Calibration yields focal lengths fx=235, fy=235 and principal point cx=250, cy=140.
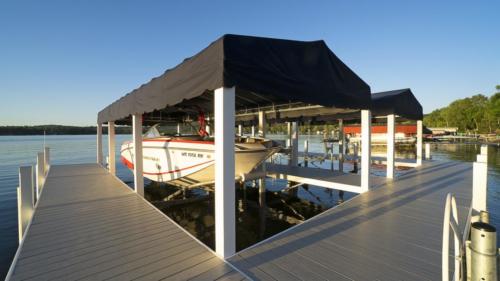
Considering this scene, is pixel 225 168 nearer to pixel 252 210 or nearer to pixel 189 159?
pixel 189 159

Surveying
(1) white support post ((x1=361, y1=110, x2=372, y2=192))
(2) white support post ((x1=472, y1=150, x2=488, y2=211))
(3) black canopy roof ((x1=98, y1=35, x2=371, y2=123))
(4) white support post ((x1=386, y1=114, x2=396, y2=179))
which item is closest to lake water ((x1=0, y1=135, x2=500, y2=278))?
(4) white support post ((x1=386, y1=114, x2=396, y2=179))

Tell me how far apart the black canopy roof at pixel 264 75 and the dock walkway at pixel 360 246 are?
1.95 metres

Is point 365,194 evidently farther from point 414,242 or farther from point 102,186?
point 102,186

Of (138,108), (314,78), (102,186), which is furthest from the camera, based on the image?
(102,186)

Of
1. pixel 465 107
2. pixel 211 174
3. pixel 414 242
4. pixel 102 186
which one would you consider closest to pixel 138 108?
pixel 211 174

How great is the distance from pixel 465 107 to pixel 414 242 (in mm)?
79888

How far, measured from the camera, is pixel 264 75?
9.78 feet

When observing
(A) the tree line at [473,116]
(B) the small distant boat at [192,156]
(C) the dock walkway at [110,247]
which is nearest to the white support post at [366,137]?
(B) the small distant boat at [192,156]

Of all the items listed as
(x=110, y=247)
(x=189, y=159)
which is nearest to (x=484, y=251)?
(x=110, y=247)

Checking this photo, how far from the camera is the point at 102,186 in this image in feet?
22.0

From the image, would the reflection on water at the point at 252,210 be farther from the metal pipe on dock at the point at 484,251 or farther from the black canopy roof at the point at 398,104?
the metal pipe on dock at the point at 484,251

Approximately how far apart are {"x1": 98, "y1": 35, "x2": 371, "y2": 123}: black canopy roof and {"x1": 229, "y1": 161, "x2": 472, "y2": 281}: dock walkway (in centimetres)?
195

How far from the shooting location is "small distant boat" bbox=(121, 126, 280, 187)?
5.24m

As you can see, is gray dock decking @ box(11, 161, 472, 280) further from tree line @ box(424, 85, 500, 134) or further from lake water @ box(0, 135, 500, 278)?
tree line @ box(424, 85, 500, 134)
